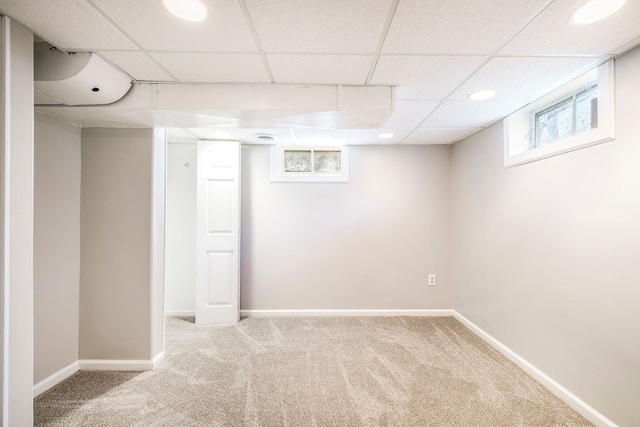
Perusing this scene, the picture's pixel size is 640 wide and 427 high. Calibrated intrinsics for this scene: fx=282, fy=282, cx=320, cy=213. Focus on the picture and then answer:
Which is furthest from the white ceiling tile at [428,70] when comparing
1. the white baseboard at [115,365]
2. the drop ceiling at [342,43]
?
the white baseboard at [115,365]

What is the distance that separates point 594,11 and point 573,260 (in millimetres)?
1475

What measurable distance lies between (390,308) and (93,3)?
12.3ft

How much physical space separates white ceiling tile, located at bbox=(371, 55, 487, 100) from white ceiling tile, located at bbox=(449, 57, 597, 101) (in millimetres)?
100

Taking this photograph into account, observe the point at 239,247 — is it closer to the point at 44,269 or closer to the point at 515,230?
A: the point at 44,269

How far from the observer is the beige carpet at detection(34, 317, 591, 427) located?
1.80 metres

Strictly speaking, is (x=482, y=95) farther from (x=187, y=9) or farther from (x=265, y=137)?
(x=265, y=137)

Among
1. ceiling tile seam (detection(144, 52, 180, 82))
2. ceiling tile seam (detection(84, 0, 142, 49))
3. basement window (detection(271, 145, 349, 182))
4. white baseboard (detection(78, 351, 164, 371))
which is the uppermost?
ceiling tile seam (detection(144, 52, 180, 82))

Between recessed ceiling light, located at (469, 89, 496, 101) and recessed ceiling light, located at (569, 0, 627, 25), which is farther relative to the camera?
recessed ceiling light, located at (469, 89, 496, 101)

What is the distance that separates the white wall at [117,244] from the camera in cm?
235

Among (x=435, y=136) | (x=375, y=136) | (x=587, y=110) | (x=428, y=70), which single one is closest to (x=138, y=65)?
(x=428, y=70)

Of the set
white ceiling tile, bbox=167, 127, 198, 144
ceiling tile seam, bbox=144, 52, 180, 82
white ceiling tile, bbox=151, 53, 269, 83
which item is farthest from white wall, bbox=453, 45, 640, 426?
white ceiling tile, bbox=167, 127, 198, 144

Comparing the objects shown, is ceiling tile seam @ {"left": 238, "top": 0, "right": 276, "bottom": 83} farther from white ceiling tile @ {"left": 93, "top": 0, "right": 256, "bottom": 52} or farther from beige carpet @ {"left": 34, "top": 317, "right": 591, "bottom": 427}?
beige carpet @ {"left": 34, "top": 317, "right": 591, "bottom": 427}

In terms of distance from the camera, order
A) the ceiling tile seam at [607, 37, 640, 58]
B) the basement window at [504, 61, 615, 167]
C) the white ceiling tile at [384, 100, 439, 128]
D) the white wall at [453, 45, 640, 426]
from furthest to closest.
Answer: the white ceiling tile at [384, 100, 439, 128], the basement window at [504, 61, 615, 167], the white wall at [453, 45, 640, 426], the ceiling tile seam at [607, 37, 640, 58]

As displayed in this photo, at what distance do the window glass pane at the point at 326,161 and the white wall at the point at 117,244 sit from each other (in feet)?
6.38
